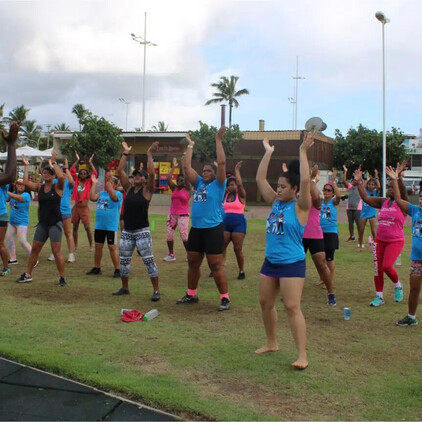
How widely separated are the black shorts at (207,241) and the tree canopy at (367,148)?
3584 centimetres

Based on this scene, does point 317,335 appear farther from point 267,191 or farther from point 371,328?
point 267,191

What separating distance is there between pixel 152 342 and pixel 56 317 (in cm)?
155

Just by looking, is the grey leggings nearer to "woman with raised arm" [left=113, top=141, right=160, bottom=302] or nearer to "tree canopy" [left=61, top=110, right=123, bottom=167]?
"woman with raised arm" [left=113, top=141, right=160, bottom=302]

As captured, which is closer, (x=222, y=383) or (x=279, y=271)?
(x=222, y=383)

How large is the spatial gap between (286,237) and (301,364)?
3.86 ft

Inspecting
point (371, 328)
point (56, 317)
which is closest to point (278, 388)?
point (371, 328)

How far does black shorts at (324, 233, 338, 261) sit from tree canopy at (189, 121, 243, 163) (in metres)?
30.0

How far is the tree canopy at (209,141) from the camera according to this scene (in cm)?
3797

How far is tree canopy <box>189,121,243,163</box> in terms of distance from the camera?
1495 inches

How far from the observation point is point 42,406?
3.81 metres

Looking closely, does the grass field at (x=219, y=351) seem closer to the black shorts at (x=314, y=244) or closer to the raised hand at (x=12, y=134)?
the black shorts at (x=314, y=244)

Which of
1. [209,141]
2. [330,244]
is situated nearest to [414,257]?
[330,244]

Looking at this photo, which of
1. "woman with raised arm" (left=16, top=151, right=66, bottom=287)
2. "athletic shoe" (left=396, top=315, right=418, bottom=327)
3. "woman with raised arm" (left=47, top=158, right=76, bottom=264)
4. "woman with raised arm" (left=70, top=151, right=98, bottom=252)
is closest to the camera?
"athletic shoe" (left=396, top=315, right=418, bottom=327)

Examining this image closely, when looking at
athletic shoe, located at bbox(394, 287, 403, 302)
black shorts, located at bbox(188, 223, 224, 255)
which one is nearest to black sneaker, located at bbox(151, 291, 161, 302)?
black shorts, located at bbox(188, 223, 224, 255)
